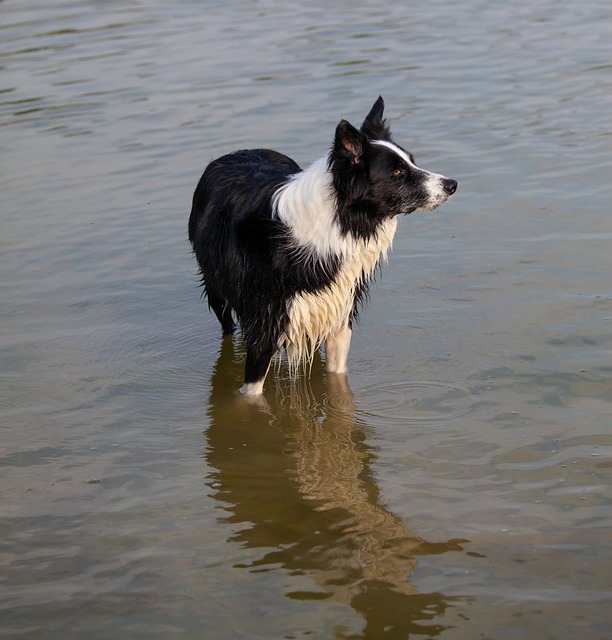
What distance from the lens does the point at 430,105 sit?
11688 mm

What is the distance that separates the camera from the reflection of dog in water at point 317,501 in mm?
4270

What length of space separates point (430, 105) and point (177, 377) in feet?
19.6

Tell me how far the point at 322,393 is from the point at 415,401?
64 centimetres

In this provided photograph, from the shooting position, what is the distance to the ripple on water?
5936mm

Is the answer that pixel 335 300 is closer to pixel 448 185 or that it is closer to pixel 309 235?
pixel 309 235

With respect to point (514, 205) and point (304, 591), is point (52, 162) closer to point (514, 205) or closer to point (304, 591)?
point (514, 205)

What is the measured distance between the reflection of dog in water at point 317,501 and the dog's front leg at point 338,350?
0.23 feet

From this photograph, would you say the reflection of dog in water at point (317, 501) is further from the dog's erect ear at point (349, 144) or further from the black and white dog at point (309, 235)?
the dog's erect ear at point (349, 144)

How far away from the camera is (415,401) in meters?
6.13

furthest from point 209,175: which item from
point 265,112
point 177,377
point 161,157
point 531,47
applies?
point 531,47

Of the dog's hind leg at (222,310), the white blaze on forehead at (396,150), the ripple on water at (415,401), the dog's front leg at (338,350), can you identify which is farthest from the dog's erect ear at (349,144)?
the dog's hind leg at (222,310)

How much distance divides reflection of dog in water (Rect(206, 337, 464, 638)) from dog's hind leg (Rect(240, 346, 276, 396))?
0.09 m

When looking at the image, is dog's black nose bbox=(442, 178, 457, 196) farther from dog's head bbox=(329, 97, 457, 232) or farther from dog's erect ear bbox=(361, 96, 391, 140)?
dog's erect ear bbox=(361, 96, 391, 140)

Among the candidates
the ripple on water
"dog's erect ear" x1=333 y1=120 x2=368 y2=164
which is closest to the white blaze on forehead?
"dog's erect ear" x1=333 y1=120 x2=368 y2=164
